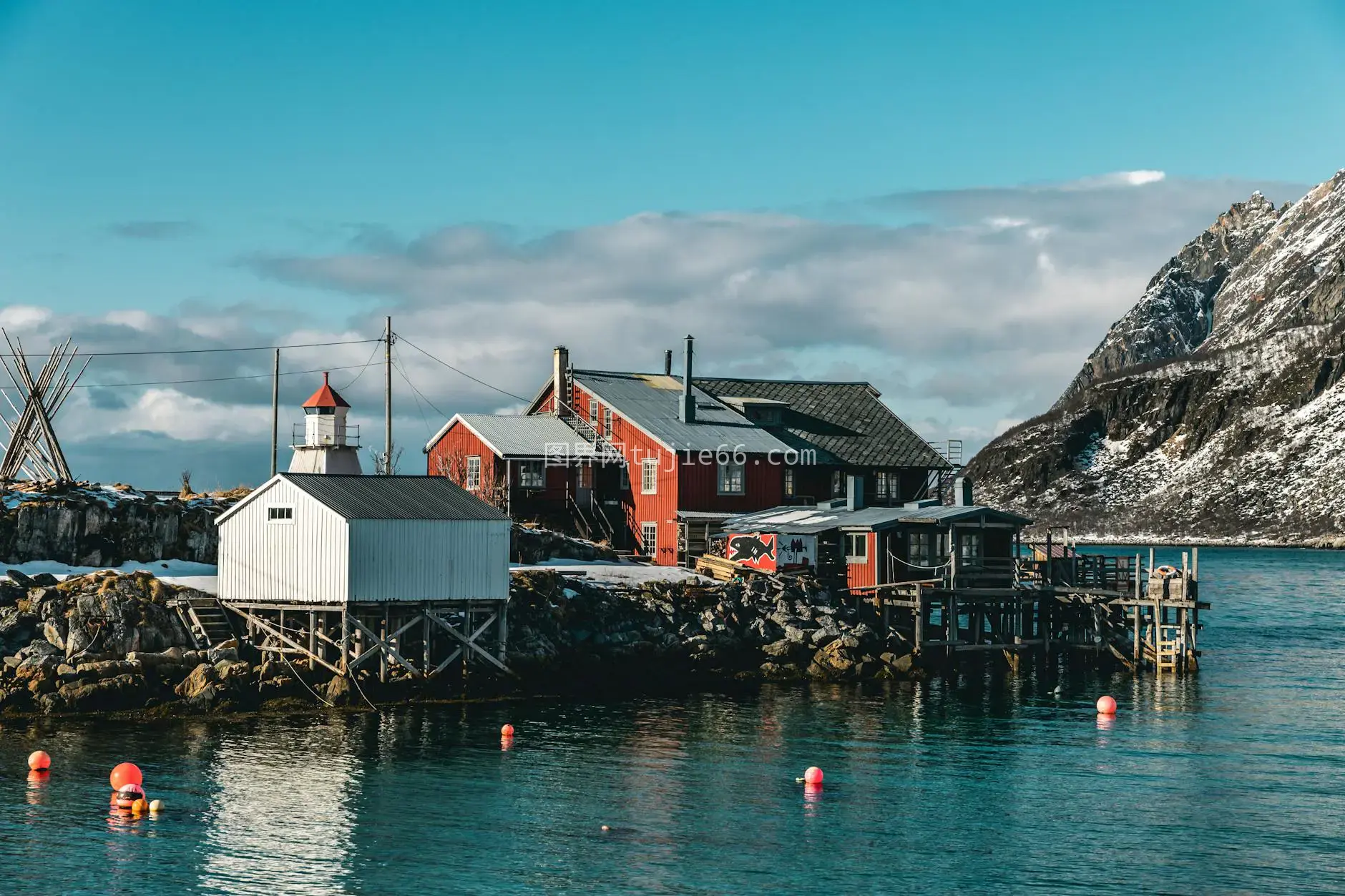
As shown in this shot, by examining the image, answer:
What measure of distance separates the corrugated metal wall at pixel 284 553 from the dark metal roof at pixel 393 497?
59 cm

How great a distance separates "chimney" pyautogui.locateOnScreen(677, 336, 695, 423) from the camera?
2832 inches

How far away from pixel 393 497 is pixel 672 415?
26.2 meters

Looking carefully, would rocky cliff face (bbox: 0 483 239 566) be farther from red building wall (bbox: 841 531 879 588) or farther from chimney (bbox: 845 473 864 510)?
chimney (bbox: 845 473 864 510)

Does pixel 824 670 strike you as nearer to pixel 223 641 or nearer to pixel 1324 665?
pixel 223 641

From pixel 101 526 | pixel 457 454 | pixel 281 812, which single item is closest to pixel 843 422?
pixel 457 454

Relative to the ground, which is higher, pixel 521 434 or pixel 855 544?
pixel 521 434

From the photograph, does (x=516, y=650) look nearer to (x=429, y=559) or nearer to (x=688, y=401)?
(x=429, y=559)

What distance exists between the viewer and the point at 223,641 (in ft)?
154

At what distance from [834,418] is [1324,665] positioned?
26297mm

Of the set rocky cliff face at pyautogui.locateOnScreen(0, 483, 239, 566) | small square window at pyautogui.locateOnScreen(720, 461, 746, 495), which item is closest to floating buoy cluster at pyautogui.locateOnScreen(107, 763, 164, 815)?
rocky cliff face at pyautogui.locateOnScreen(0, 483, 239, 566)

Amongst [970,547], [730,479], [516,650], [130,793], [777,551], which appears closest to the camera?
[130,793]

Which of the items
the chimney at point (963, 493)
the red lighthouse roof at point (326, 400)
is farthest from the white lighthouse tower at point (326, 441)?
the chimney at point (963, 493)

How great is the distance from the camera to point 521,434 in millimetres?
72312

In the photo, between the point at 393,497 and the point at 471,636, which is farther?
the point at 393,497
